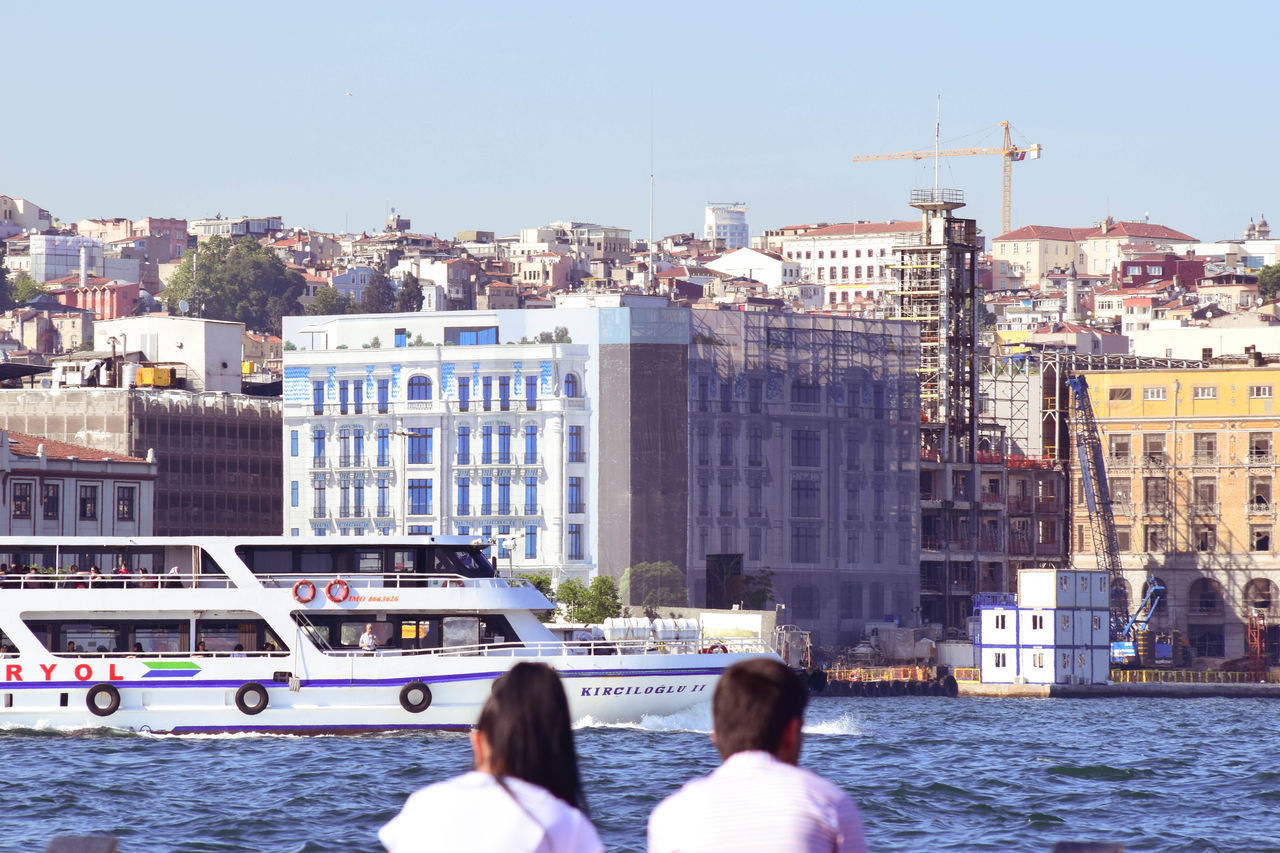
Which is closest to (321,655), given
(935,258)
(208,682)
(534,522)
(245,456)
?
(208,682)

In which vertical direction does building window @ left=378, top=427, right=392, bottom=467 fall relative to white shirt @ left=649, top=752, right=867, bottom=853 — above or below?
above

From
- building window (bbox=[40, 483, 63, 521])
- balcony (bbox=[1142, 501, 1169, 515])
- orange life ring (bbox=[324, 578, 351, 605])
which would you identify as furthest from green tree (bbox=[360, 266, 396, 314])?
orange life ring (bbox=[324, 578, 351, 605])

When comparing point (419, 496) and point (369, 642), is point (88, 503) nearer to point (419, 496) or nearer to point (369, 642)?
point (419, 496)

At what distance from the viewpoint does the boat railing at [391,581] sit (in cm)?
4072

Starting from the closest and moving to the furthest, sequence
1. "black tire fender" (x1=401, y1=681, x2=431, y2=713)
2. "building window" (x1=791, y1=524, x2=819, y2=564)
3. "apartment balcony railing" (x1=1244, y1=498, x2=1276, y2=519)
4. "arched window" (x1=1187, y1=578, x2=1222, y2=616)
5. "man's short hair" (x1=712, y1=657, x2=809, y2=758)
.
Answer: "man's short hair" (x1=712, y1=657, x2=809, y2=758) → "black tire fender" (x1=401, y1=681, x2=431, y2=713) → "building window" (x1=791, y1=524, x2=819, y2=564) → "apartment balcony railing" (x1=1244, y1=498, x2=1276, y2=519) → "arched window" (x1=1187, y1=578, x2=1222, y2=616)

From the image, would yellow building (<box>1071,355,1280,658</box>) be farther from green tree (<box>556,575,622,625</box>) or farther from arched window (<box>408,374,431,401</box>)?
arched window (<box>408,374,431,401</box>)

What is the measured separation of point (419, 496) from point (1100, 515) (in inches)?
1316

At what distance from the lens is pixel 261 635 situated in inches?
1601

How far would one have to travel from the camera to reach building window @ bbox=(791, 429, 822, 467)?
90.8 meters

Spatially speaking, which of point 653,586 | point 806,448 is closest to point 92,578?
point 653,586

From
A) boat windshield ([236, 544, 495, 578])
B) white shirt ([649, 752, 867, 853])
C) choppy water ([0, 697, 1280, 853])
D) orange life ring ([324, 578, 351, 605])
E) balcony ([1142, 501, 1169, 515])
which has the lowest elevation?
choppy water ([0, 697, 1280, 853])

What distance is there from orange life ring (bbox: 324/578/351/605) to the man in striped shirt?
3281cm

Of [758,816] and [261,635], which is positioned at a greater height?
[758,816]

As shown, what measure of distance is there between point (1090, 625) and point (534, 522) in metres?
21.0
